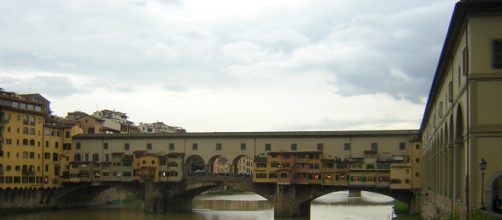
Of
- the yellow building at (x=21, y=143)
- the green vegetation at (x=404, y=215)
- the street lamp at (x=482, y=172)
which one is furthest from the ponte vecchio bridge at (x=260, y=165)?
the street lamp at (x=482, y=172)

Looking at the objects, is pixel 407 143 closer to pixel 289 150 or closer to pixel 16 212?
pixel 289 150

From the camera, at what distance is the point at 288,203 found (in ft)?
200

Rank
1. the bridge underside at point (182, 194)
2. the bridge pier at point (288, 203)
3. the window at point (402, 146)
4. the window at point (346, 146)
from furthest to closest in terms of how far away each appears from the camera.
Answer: the window at point (346, 146) < the window at point (402, 146) < the bridge underside at point (182, 194) < the bridge pier at point (288, 203)

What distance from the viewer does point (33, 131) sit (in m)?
69.4

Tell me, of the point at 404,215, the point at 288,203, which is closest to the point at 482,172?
the point at 404,215

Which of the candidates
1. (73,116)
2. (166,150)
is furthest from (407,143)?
(73,116)

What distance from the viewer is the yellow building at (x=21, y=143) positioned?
6506cm

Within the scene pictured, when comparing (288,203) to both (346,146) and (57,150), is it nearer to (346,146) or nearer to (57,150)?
(346,146)

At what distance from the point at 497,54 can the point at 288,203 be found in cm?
4219

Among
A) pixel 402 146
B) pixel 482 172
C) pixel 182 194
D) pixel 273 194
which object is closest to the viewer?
pixel 482 172

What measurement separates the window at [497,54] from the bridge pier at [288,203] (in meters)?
41.4

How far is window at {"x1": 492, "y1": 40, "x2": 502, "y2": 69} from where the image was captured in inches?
802

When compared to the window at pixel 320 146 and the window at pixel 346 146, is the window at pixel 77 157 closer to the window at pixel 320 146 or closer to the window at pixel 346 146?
the window at pixel 320 146

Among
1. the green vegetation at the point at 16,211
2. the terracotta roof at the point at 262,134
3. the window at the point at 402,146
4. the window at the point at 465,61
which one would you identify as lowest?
the green vegetation at the point at 16,211
